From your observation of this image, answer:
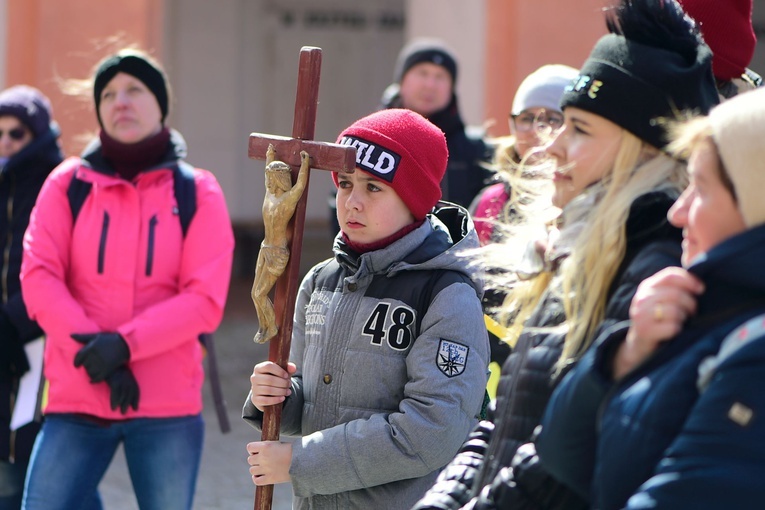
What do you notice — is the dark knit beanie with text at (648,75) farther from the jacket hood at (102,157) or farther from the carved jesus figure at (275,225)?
the jacket hood at (102,157)

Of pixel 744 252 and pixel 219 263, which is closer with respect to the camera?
pixel 744 252

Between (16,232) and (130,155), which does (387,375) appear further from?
(16,232)

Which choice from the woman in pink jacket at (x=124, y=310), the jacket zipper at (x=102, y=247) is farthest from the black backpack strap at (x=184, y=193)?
the jacket zipper at (x=102, y=247)

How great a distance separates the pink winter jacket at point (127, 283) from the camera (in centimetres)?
392

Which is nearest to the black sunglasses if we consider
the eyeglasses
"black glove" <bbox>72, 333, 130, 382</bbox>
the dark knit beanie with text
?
"black glove" <bbox>72, 333, 130, 382</bbox>

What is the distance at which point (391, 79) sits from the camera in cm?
1316

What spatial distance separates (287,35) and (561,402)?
1143 cm

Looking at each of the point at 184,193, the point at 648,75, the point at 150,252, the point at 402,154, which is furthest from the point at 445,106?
the point at 648,75

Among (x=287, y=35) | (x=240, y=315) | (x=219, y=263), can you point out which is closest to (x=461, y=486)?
(x=219, y=263)

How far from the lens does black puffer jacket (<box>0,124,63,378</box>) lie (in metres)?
4.36

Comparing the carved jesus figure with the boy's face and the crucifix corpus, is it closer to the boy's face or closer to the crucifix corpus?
the crucifix corpus

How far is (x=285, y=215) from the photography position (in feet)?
8.80

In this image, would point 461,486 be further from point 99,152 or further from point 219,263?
point 99,152

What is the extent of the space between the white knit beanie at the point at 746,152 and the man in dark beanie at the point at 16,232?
3239 millimetres
